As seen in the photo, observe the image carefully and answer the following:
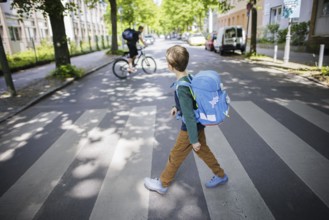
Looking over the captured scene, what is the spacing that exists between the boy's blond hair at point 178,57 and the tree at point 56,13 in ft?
28.1

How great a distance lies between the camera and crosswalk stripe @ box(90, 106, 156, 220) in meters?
2.77

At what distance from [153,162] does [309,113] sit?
3.74 metres

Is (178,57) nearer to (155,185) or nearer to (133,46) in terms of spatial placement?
(155,185)

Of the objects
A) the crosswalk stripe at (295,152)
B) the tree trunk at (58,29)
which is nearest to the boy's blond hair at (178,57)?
the crosswalk stripe at (295,152)

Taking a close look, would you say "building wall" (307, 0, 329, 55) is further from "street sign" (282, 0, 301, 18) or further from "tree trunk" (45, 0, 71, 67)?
"tree trunk" (45, 0, 71, 67)

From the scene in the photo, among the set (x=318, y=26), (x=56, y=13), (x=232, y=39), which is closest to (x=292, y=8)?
(x=232, y=39)

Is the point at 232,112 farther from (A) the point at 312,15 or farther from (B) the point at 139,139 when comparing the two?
(A) the point at 312,15

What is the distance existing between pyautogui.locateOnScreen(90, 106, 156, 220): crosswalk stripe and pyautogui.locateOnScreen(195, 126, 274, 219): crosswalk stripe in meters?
0.72

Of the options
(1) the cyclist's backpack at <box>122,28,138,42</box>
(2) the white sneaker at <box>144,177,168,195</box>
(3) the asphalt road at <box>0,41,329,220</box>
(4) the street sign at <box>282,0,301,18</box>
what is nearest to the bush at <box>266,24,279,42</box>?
(4) the street sign at <box>282,0,301,18</box>

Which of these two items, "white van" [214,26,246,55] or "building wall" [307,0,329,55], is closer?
"building wall" [307,0,329,55]

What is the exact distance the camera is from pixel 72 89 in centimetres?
919

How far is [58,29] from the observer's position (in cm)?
1059

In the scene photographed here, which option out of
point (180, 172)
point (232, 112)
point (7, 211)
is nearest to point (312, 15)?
point (232, 112)

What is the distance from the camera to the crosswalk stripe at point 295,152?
312 centimetres
